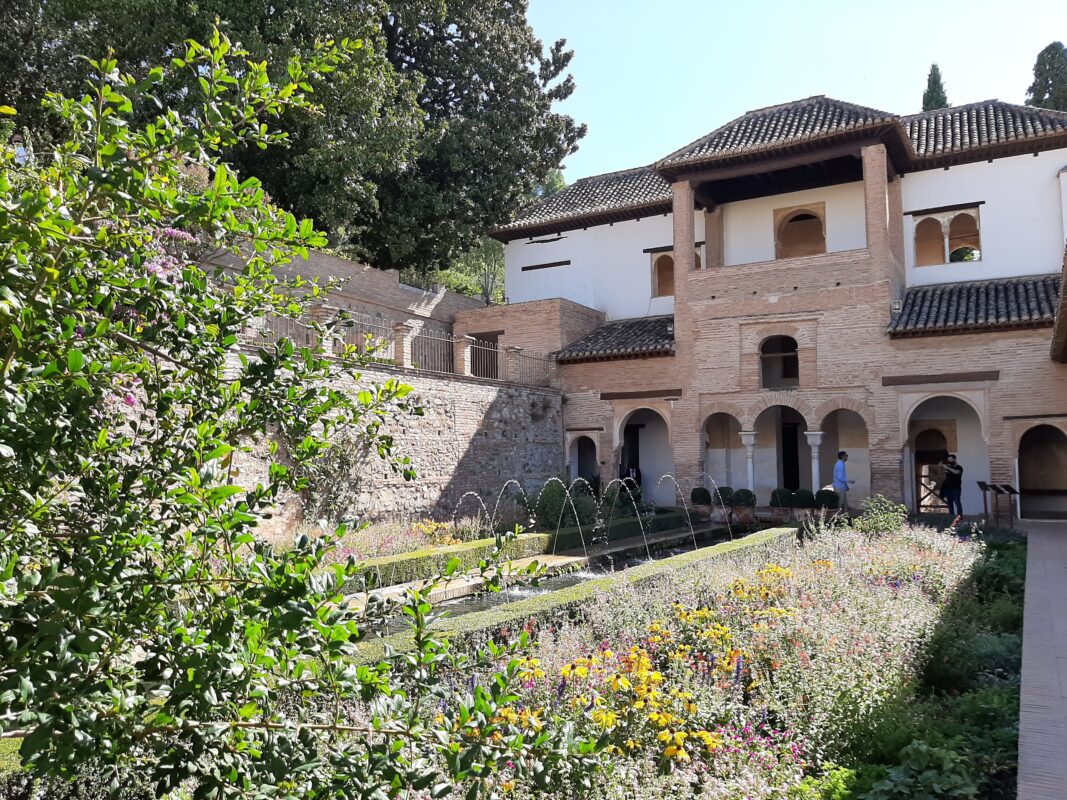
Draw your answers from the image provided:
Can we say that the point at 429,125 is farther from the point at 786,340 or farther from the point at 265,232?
the point at 265,232

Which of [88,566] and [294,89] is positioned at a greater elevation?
[294,89]

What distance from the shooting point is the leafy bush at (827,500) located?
52.5 feet

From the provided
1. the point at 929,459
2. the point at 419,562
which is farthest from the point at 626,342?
the point at 419,562

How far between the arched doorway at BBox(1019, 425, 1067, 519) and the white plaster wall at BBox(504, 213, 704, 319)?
9477mm

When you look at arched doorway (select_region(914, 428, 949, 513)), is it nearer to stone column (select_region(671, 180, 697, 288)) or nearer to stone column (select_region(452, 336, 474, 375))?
stone column (select_region(671, 180, 697, 288))

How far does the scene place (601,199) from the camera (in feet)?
Result: 76.1

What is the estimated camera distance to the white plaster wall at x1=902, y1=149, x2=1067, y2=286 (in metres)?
16.6

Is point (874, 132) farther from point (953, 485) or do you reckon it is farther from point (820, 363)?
point (953, 485)

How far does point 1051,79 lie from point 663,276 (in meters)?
15.7

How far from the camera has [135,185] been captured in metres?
1.80

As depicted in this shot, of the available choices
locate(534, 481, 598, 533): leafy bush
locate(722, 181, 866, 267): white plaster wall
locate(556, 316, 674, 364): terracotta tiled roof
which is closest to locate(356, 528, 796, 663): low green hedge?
locate(534, 481, 598, 533): leafy bush

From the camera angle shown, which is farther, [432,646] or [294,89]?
[294,89]

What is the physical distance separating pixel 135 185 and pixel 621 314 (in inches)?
818

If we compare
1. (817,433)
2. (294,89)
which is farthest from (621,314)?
(294,89)
